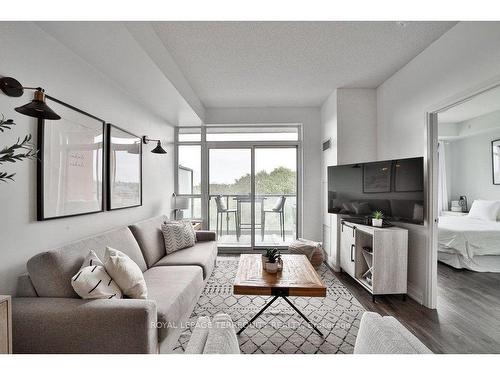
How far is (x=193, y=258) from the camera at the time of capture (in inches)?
107

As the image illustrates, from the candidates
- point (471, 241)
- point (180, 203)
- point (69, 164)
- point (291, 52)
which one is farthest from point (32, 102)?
point (471, 241)

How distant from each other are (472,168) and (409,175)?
4.01 metres

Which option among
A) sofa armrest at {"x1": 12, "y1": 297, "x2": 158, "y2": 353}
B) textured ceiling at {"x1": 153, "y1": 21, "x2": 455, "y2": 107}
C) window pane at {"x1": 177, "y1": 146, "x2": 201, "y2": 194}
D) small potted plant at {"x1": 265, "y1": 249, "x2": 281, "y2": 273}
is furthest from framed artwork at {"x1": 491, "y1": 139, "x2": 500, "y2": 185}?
sofa armrest at {"x1": 12, "y1": 297, "x2": 158, "y2": 353}

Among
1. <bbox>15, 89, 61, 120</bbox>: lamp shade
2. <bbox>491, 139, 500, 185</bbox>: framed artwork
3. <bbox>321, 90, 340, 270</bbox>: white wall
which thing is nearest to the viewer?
<bbox>15, 89, 61, 120</bbox>: lamp shade

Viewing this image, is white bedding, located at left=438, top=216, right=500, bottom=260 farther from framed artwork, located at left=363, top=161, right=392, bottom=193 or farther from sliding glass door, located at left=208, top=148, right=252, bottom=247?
sliding glass door, located at left=208, top=148, right=252, bottom=247

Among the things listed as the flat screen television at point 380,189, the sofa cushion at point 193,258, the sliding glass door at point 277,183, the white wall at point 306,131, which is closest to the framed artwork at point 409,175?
the flat screen television at point 380,189

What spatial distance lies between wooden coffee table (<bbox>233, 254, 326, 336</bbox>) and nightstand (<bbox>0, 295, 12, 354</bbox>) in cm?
132

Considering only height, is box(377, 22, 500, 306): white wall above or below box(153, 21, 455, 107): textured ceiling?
below

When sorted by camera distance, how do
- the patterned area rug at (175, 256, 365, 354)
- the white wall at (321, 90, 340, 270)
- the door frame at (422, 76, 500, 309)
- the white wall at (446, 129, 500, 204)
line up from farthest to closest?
the white wall at (446, 129, 500, 204)
the white wall at (321, 90, 340, 270)
the door frame at (422, 76, 500, 309)
the patterned area rug at (175, 256, 365, 354)

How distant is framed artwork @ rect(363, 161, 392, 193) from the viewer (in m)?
2.82

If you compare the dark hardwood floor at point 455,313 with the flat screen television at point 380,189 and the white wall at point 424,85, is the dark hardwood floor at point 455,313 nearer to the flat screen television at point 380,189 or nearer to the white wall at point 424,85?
the white wall at point 424,85

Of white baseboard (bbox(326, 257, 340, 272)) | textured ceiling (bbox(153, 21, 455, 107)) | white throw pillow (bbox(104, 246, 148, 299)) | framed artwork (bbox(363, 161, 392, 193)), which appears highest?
textured ceiling (bbox(153, 21, 455, 107))

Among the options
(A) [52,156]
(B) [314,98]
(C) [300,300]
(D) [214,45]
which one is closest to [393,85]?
(B) [314,98]

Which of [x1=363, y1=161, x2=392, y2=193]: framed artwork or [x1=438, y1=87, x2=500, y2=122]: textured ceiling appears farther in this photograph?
[x1=438, y1=87, x2=500, y2=122]: textured ceiling
